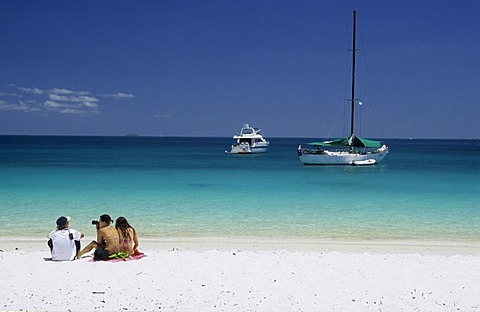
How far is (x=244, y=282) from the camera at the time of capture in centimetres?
871

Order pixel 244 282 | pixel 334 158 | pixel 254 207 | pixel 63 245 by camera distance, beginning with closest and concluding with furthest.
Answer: pixel 244 282
pixel 63 245
pixel 254 207
pixel 334 158

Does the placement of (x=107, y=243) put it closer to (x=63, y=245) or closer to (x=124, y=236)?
(x=124, y=236)

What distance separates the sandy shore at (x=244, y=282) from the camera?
752 cm

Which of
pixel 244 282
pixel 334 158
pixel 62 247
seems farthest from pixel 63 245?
pixel 334 158

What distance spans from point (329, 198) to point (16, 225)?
47.5ft

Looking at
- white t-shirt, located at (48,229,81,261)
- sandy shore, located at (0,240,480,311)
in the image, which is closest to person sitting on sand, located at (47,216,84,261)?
white t-shirt, located at (48,229,81,261)

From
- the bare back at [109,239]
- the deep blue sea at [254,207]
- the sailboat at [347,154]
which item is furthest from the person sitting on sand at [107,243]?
the sailboat at [347,154]

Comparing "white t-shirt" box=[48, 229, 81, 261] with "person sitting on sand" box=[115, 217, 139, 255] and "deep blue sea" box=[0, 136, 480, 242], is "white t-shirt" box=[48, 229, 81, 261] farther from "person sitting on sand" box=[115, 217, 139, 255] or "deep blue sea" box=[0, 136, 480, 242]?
"deep blue sea" box=[0, 136, 480, 242]

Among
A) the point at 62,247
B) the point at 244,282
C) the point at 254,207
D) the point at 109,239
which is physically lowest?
the point at 254,207

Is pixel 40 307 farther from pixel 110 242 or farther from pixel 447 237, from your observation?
pixel 447 237

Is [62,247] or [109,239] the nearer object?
[62,247]

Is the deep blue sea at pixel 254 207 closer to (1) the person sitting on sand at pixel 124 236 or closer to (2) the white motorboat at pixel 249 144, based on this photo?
(1) the person sitting on sand at pixel 124 236

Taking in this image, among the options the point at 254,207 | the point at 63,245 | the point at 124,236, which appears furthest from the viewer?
the point at 254,207

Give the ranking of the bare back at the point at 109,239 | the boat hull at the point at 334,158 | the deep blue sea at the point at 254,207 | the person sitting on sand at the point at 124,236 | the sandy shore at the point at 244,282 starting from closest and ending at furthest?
the sandy shore at the point at 244,282 → the bare back at the point at 109,239 → the person sitting on sand at the point at 124,236 → the deep blue sea at the point at 254,207 → the boat hull at the point at 334,158
